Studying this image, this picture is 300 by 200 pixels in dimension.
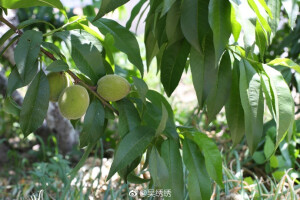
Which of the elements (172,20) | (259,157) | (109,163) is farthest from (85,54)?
(259,157)

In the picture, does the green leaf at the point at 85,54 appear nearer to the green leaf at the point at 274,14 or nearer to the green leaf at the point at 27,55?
the green leaf at the point at 27,55

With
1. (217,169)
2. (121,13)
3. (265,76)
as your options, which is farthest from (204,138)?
(121,13)

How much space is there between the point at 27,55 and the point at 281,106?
44 centimetres

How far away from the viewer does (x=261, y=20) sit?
0.61 m

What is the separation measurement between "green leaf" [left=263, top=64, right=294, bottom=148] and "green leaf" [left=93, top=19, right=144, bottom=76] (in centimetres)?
26

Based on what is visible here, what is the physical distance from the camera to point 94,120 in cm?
72

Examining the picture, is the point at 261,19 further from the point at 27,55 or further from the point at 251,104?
the point at 27,55

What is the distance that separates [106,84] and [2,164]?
168cm

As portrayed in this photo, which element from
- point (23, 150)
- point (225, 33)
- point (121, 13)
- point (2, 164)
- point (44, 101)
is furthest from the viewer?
point (23, 150)

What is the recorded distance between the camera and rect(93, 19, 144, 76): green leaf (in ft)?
2.50

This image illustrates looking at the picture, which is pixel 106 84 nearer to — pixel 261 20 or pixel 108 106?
pixel 108 106

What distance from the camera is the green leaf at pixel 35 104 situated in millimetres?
679

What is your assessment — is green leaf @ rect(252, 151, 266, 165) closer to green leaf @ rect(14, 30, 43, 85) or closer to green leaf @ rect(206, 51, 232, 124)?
green leaf @ rect(206, 51, 232, 124)

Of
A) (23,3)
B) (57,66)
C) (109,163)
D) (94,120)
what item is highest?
(23,3)
